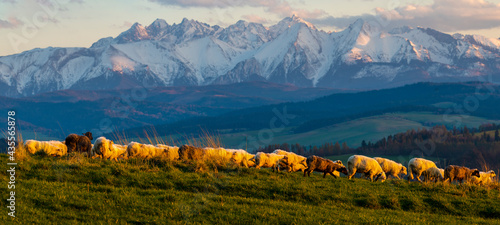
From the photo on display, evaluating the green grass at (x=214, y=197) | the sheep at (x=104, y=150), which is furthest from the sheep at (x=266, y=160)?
the sheep at (x=104, y=150)

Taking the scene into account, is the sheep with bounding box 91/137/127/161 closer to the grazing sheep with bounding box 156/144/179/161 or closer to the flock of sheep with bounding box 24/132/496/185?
the flock of sheep with bounding box 24/132/496/185

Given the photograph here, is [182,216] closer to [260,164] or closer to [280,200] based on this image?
[280,200]

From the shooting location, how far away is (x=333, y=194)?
21625mm

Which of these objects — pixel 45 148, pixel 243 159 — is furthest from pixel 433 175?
pixel 45 148

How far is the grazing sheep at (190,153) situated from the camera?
29328 mm

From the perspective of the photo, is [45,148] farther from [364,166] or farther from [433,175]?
[433,175]

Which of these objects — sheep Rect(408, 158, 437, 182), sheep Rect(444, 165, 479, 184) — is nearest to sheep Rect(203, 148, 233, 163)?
sheep Rect(408, 158, 437, 182)

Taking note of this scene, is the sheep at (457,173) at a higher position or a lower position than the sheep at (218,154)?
lower

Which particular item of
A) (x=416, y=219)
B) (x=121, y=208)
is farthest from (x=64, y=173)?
(x=416, y=219)

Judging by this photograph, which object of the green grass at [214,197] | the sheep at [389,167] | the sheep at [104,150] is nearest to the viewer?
the green grass at [214,197]

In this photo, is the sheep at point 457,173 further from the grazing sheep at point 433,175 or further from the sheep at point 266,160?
the sheep at point 266,160

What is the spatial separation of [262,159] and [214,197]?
1012 cm

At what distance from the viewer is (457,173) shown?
91.3ft

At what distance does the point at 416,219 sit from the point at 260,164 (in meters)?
12.3
